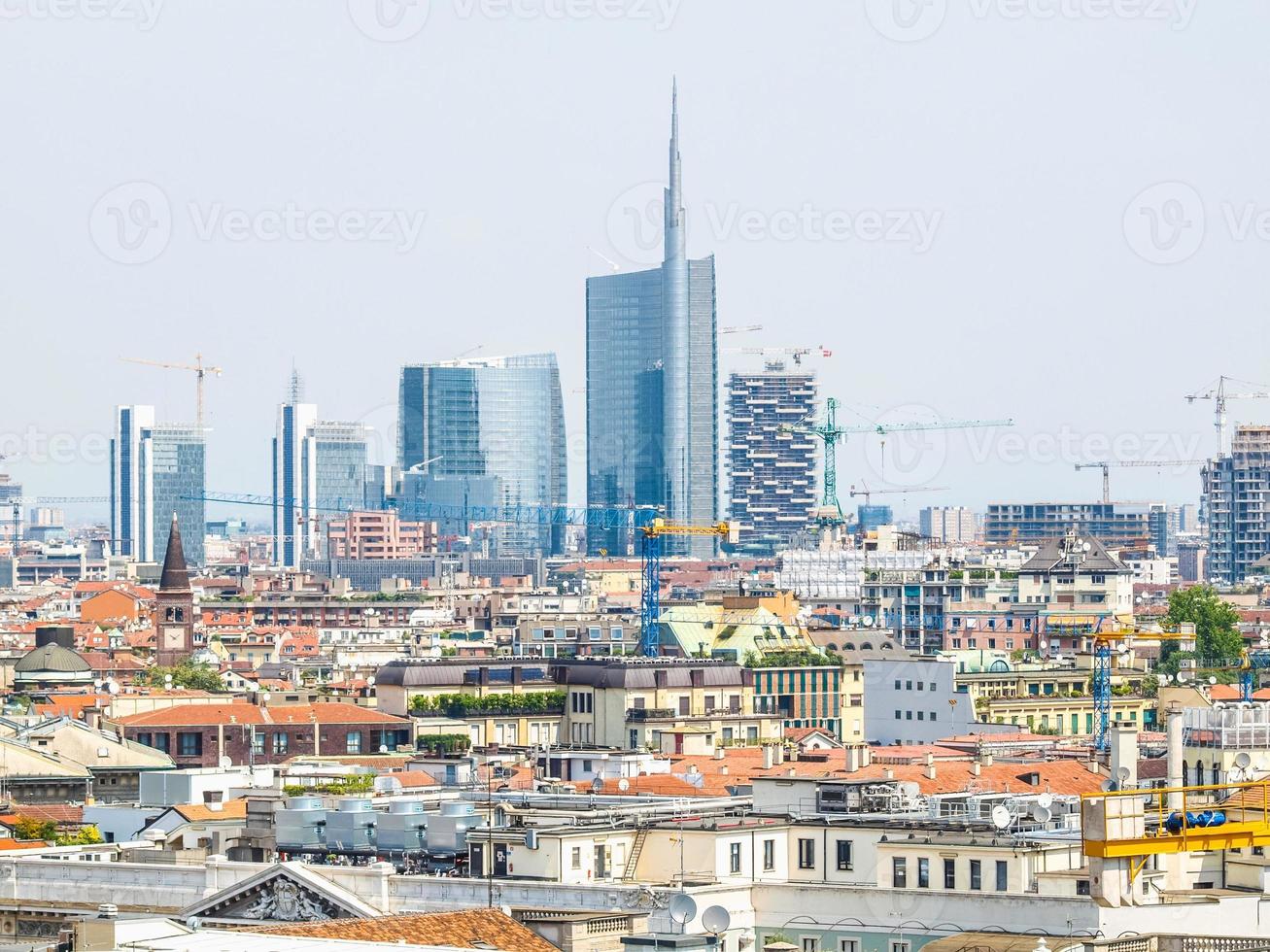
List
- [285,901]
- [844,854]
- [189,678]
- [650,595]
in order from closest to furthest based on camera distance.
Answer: [285,901]
[844,854]
[189,678]
[650,595]

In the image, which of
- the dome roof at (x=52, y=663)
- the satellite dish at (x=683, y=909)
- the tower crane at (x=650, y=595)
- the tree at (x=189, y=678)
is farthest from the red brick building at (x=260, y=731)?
the satellite dish at (x=683, y=909)

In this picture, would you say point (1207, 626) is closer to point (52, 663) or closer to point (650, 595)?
point (650, 595)

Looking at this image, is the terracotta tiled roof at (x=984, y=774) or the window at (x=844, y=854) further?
the terracotta tiled roof at (x=984, y=774)

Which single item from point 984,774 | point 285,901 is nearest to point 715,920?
point 285,901

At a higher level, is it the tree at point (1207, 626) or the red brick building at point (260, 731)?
the tree at point (1207, 626)

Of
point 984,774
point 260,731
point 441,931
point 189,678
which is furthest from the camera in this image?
point 189,678

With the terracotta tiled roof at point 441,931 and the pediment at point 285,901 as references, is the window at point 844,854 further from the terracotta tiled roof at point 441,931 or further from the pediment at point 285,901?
the terracotta tiled roof at point 441,931

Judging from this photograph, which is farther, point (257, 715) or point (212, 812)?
point (257, 715)
